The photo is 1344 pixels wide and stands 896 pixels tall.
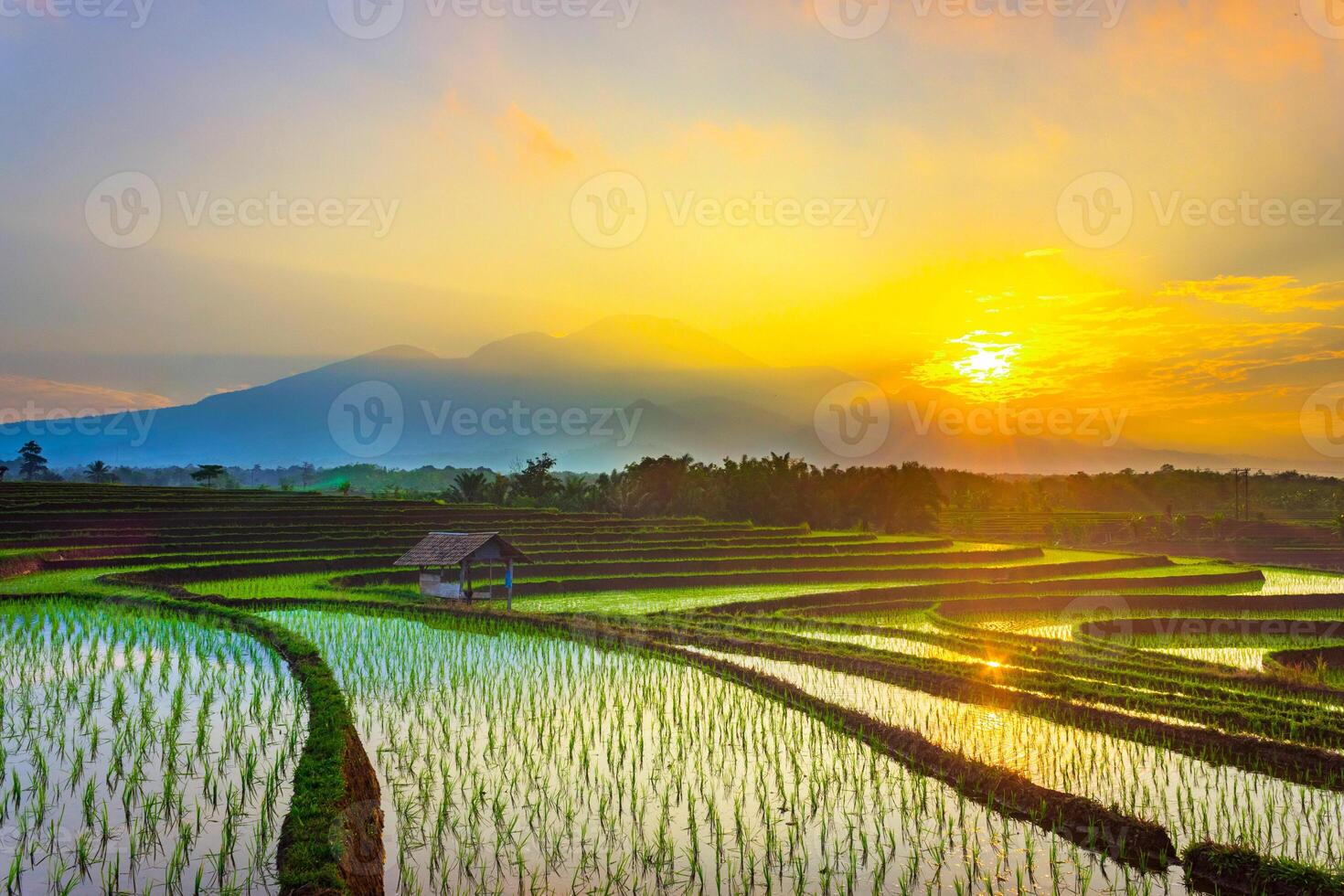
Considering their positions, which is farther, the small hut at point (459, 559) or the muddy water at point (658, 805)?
the small hut at point (459, 559)

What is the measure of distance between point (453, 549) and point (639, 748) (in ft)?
37.6

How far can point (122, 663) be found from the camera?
35.8 ft

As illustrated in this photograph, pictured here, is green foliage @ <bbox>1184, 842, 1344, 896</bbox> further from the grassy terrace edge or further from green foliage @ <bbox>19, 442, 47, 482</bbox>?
green foliage @ <bbox>19, 442, 47, 482</bbox>

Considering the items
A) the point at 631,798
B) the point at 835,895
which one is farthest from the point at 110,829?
the point at 835,895

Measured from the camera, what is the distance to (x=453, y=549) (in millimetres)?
18891

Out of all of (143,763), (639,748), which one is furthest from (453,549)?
(143,763)

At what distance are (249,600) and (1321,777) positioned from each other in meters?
16.3

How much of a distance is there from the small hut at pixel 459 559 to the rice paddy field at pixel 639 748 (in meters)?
0.65

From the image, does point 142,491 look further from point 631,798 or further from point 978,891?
point 978,891

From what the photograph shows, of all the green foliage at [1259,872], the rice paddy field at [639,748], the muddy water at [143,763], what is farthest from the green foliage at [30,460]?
the green foliage at [1259,872]

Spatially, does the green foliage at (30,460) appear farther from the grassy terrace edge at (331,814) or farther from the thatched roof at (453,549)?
the grassy terrace edge at (331,814)

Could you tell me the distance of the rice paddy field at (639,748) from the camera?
18.4 feet

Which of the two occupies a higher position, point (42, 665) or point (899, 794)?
point (42, 665)

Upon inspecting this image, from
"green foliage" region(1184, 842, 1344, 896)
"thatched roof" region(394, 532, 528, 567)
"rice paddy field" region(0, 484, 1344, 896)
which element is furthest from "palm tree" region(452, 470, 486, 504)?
"green foliage" region(1184, 842, 1344, 896)
